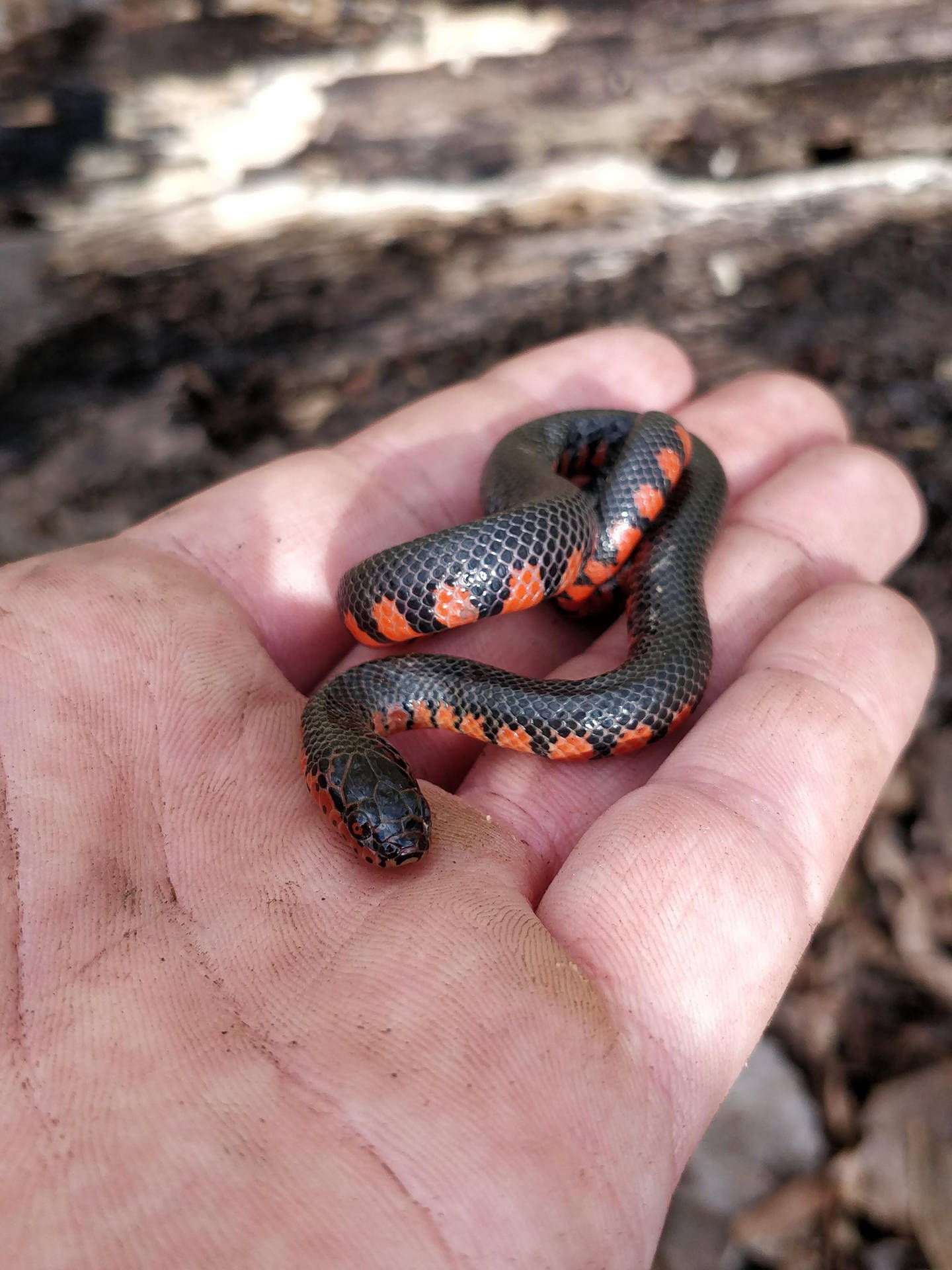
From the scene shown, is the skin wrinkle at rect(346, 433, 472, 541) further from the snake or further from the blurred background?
the blurred background

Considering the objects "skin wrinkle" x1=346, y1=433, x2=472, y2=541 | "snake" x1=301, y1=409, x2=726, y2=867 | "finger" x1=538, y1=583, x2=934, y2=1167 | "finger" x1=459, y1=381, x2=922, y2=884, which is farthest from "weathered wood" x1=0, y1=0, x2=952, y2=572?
"finger" x1=538, y1=583, x2=934, y2=1167

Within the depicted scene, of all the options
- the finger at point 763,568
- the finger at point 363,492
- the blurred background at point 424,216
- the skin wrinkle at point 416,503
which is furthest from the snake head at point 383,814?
the blurred background at point 424,216

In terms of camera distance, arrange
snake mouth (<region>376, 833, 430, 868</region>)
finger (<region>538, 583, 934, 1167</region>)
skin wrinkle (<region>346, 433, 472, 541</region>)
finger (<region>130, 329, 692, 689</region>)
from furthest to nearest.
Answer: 1. skin wrinkle (<region>346, 433, 472, 541</region>)
2. finger (<region>130, 329, 692, 689</region>)
3. snake mouth (<region>376, 833, 430, 868</region>)
4. finger (<region>538, 583, 934, 1167</region>)

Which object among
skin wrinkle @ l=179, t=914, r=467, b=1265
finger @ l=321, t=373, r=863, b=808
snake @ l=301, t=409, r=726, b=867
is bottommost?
finger @ l=321, t=373, r=863, b=808

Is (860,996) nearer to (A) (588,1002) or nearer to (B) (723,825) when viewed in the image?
(B) (723,825)

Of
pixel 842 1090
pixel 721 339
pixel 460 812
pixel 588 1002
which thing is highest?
pixel 588 1002

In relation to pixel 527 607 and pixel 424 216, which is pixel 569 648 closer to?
pixel 527 607

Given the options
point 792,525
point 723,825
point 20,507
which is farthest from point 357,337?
point 723,825
